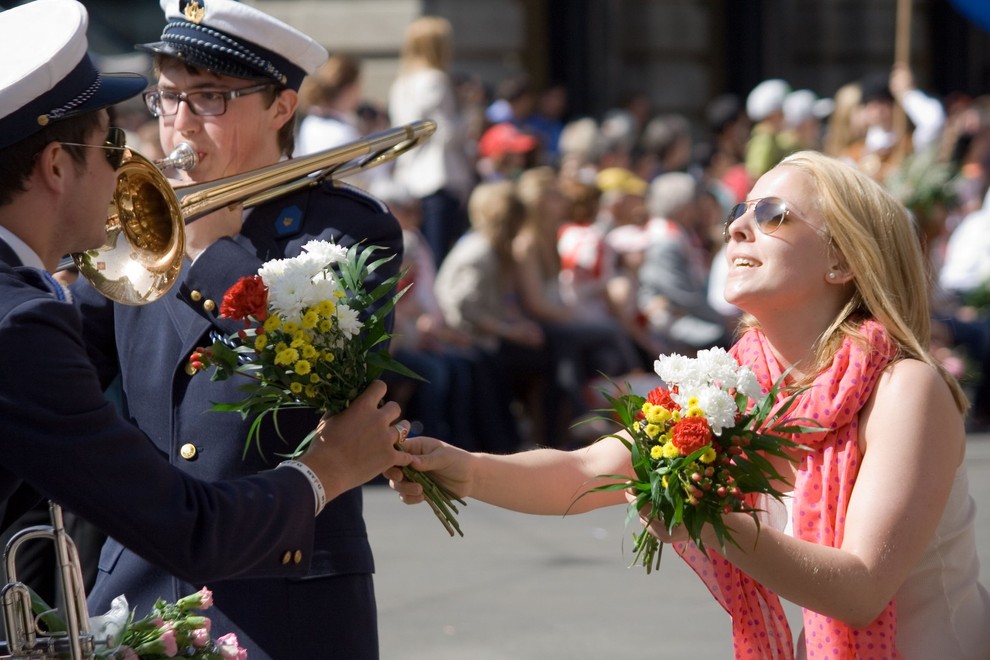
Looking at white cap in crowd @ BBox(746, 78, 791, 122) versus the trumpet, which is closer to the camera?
the trumpet

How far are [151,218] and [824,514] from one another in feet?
4.72

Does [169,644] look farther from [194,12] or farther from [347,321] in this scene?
[194,12]

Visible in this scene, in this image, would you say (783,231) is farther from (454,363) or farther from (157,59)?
(454,363)

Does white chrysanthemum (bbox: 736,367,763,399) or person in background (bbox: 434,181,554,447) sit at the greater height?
white chrysanthemum (bbox: 736,367,763,399)

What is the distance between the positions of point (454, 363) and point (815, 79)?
1152 centimetres

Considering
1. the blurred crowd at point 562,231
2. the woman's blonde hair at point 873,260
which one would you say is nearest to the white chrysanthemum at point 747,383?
the woman's blonde hair at point 873,260

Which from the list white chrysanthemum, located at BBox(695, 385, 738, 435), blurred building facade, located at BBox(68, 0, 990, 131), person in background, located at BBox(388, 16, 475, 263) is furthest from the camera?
blurred building facade, located at BBox(68, 0, 990, 131)

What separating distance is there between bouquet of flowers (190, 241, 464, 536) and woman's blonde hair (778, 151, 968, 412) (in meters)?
0.86

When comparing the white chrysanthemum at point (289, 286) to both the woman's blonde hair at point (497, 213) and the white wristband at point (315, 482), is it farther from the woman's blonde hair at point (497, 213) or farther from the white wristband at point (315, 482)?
the woman's blonde hair at point (497, 213)

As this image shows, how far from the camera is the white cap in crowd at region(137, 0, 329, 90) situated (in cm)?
341

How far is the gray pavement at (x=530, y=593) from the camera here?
5582 mm

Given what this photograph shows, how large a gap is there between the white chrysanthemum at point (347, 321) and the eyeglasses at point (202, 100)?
0.80 m

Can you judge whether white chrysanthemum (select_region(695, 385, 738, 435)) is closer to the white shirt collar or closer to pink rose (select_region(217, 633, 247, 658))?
pink rose (select_region(217, 633, 247, 658))

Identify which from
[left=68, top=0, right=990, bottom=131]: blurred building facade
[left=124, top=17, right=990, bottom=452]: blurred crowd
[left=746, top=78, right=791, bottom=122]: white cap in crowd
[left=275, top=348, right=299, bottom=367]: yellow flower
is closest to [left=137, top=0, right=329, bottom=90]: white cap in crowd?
[left=275, top=348, right=299, bottom=367]: yellow flower
